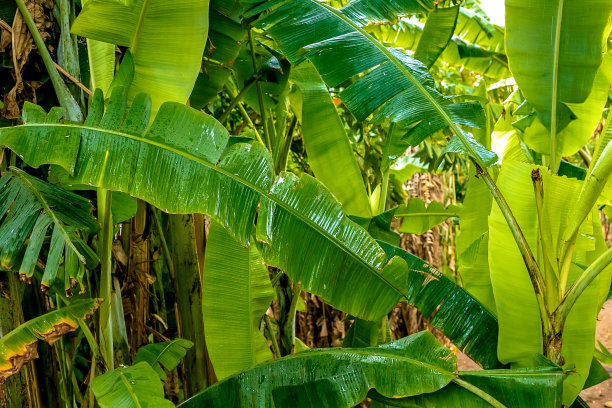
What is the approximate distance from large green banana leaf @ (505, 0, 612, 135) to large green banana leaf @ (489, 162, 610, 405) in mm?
175

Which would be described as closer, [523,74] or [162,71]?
[162,71]

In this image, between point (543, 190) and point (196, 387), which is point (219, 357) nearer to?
point (196, 387)

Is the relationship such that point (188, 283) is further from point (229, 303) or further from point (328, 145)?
point (328, 145)

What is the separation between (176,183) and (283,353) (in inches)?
41.7

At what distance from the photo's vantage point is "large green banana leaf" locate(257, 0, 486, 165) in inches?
51.5

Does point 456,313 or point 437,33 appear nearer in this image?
point 456,313

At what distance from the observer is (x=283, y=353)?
6.23ft

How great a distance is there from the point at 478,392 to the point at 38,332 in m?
0.91

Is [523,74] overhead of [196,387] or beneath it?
overhead

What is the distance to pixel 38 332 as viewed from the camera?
1058mm

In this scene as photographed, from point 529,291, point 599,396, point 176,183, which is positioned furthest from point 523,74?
point 599,396

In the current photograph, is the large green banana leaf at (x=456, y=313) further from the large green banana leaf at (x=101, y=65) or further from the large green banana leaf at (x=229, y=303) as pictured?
the large green banana leaf at (x=101, y=65)

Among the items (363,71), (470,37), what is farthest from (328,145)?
(470,37)

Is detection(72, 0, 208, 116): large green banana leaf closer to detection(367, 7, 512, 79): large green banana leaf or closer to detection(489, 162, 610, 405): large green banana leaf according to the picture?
detection(489, 162, 610, 405): large green banana leaf
